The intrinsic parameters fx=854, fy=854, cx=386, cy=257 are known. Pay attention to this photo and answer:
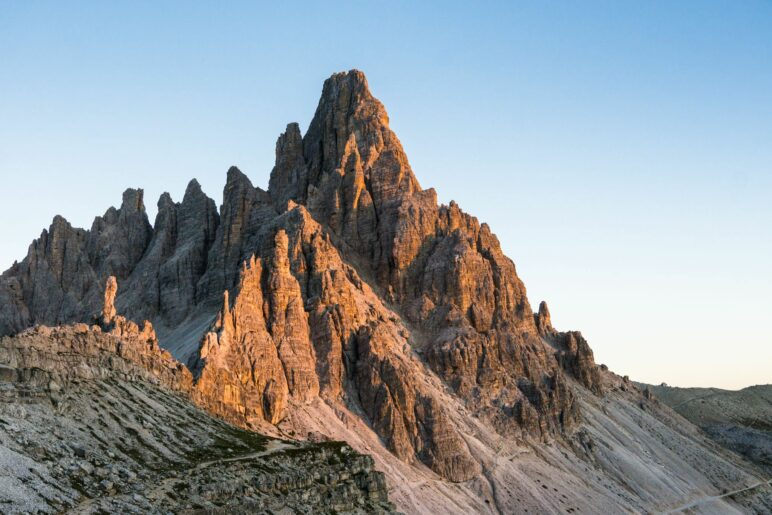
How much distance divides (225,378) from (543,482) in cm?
6989

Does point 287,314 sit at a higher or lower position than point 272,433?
higher

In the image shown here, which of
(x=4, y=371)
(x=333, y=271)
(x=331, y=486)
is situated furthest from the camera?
(x=333, y=271)

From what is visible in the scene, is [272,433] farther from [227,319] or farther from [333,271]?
[333,271]

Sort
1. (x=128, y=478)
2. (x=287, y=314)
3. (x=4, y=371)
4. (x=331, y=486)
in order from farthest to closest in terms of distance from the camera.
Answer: (x=287, y=314) < (x=331, y=486) < (x=4, y=371) < (x=128, y=478)

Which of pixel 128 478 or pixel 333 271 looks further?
pixel 333 271

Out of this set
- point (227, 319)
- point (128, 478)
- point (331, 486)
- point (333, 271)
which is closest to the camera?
point (128, 478)

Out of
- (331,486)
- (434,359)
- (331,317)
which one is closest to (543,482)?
(434,359)

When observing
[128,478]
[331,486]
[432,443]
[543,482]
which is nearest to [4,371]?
[128,478]

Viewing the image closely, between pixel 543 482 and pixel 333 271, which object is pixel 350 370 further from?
pixel 543 482

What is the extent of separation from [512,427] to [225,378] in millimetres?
71685

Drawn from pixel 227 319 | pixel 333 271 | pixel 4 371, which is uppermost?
pixel 333 271

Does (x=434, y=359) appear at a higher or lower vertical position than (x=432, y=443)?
higher

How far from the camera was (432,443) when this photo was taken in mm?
169750

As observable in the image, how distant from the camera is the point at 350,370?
7008 inches
